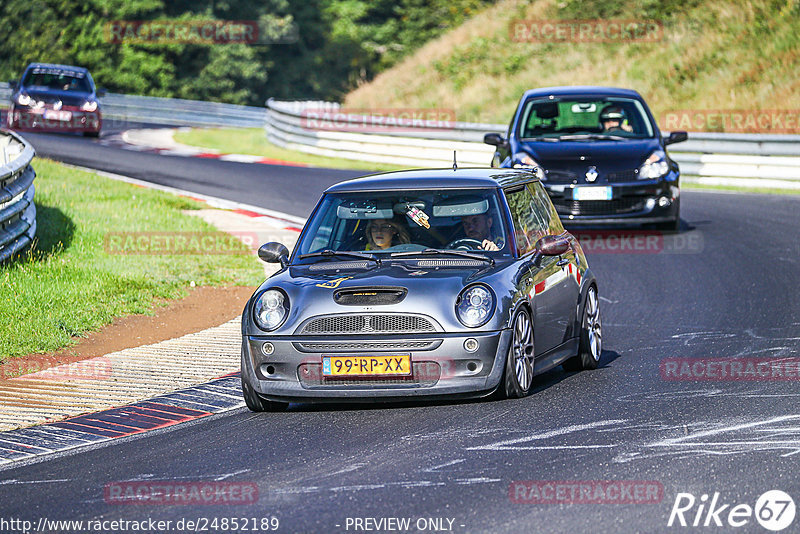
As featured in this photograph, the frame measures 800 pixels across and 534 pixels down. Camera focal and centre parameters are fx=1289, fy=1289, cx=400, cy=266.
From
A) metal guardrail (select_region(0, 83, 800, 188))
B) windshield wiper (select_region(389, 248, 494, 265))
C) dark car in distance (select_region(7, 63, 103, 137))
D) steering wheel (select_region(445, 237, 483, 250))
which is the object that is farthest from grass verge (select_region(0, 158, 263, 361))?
dark car in distance (select_region(7, 63, 103, 137))

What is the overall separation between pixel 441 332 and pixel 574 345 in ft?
5.89

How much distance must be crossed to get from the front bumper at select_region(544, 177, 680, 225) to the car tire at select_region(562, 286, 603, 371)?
20.1 feet

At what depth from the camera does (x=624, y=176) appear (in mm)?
15875

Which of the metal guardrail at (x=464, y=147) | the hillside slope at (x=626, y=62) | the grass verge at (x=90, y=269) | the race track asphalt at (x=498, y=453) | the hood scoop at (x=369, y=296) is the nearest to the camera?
the race track asphalt at (x=498, y=453)

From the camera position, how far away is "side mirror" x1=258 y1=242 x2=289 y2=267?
8.88 metres

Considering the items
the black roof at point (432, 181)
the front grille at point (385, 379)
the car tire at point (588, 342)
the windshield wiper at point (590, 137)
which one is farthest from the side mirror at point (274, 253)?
the windshield wiper at point (590, 137)

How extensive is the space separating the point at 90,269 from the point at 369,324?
6.27 metres

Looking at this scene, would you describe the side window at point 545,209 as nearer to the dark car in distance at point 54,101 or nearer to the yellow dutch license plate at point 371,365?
the yellow dutch license plate at point 371,365

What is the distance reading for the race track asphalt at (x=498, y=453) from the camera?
5848 millimetres

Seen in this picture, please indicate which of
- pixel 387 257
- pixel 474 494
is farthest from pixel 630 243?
pixel 474 494

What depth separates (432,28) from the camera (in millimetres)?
63062

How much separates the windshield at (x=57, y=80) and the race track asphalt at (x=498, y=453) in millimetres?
23497

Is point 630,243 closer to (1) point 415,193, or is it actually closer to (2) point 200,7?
(1) point 415,193

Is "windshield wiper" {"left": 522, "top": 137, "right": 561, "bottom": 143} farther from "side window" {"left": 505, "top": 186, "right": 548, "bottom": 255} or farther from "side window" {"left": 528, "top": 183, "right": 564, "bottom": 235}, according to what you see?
"side window" {"left": 505, "top": 186, "right": 548, "bottom": 255}
